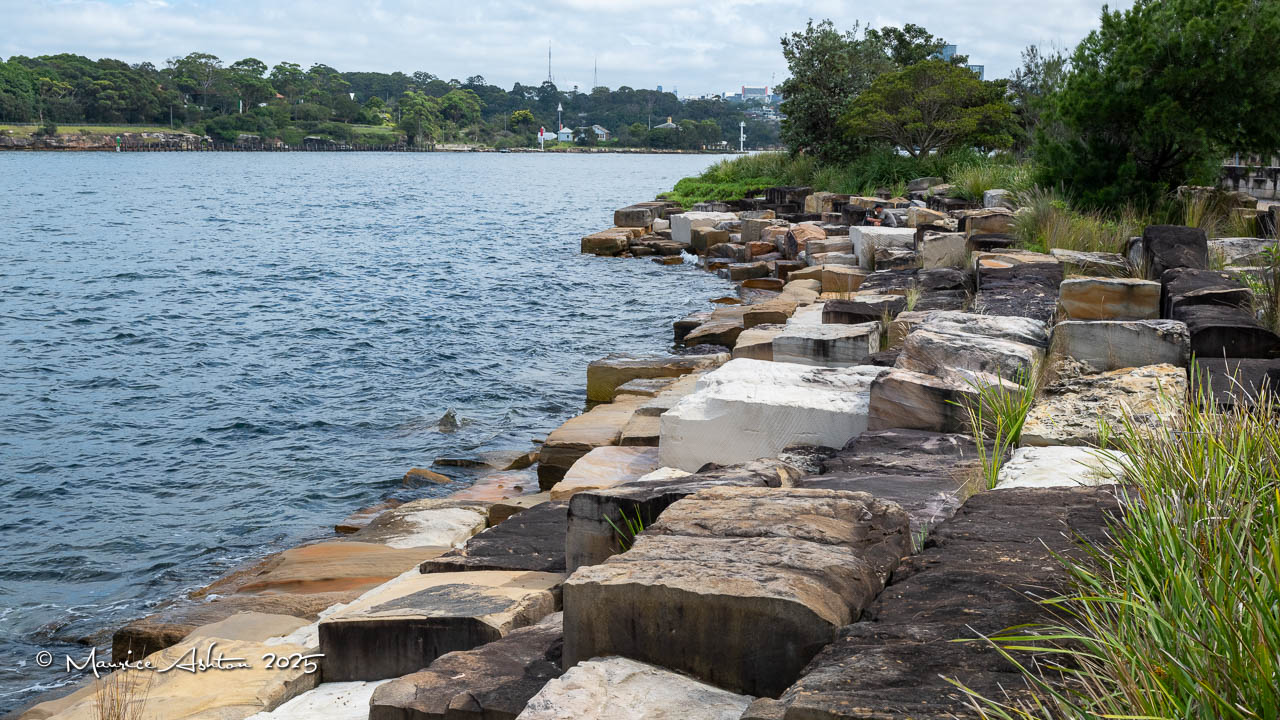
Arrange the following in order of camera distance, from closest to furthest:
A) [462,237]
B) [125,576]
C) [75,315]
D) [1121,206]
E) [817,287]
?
[125,576] → [1121,206] → [817,287] → [75,315] → [462,237]

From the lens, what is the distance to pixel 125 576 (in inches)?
305

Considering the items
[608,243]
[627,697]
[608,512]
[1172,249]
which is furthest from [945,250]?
[608,243]

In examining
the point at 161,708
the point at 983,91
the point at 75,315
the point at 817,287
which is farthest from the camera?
the point at 983,91

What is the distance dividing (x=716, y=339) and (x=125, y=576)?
8.06 meters

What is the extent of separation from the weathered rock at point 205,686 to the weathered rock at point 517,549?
88cm

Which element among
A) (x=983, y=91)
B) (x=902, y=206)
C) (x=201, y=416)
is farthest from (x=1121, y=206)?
(x=983, y=91)

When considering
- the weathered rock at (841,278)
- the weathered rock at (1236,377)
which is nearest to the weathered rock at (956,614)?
the weathered rock at (1236,377)

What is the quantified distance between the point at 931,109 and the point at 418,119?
132m

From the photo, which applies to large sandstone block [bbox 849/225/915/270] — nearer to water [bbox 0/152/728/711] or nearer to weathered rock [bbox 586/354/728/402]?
water [bbox 0/152/728/711]

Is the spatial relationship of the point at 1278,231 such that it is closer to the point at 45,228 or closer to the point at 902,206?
the point at 902,206

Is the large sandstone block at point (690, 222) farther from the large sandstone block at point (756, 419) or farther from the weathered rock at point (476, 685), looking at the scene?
the weathered rock at point (476, 685)

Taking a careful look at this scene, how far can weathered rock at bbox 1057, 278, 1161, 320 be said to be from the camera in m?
7.77

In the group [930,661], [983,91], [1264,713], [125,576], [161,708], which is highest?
[983,91]

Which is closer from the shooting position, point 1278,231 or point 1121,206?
point 1278,231
